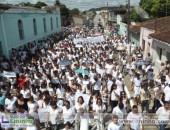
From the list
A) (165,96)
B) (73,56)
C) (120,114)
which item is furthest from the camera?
(73,56)

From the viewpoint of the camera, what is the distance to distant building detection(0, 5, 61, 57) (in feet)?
62.8

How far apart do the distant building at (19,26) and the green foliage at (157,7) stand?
1442 cm

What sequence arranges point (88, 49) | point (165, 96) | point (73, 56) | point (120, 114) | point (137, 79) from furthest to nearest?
point (88, 49) → point (73, 56) → point (137, 79) → point (165, 96) → point (120, 114)

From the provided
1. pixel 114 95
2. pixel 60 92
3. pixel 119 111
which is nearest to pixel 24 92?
pixel 60 92

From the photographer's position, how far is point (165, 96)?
8883 millimetres

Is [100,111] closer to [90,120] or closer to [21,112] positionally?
[90,120]

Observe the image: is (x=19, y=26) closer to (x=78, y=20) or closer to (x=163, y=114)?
(x=163, y=114)

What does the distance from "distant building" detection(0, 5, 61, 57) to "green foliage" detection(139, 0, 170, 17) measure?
47.3ft

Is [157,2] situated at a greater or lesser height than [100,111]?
greater

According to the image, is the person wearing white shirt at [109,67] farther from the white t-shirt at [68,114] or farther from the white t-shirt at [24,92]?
the white t-shirt at [68,114]

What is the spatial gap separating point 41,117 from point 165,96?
4.29m

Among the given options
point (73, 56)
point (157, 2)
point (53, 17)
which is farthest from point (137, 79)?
point (53, 17)

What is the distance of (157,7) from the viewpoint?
32344mm

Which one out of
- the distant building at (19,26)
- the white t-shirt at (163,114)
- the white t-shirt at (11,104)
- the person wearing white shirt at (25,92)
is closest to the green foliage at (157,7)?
the distant building at (19,26)
